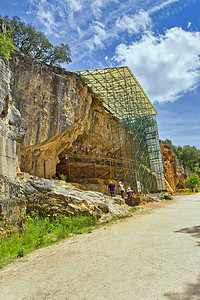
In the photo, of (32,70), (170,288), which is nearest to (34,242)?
(170,288)

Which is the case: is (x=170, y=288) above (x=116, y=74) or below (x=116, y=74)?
below

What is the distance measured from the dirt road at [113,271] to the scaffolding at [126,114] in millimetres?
14554

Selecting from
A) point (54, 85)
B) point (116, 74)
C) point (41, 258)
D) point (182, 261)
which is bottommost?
point (41, 258)

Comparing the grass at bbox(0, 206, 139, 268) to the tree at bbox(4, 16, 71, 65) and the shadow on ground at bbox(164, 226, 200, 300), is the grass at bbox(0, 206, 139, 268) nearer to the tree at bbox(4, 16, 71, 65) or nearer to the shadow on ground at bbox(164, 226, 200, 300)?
the shadow on ground at bbox(164, 226, 200, 300)

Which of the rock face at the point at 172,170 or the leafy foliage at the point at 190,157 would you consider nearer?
the rock face at the point at 172,170

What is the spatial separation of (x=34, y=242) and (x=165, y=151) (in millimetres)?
28123

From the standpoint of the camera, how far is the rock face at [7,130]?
533cm

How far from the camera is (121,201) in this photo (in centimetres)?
1108

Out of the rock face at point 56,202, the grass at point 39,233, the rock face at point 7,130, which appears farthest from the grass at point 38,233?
the rock face at point 7,130

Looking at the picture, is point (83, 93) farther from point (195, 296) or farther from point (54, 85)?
point (195, 296)

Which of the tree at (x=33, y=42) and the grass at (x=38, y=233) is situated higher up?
the tree at (x=33, y=42)

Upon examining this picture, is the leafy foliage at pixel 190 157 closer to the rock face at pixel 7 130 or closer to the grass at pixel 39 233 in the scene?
the grass at pixel 39 233

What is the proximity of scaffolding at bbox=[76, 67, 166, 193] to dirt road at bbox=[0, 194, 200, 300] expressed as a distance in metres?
14.6

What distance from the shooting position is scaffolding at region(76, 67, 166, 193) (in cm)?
1761
